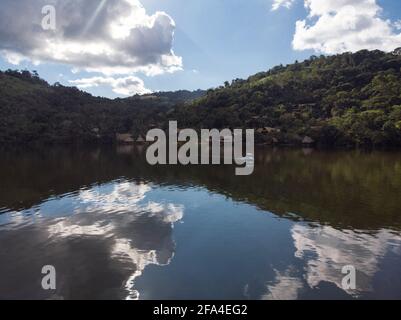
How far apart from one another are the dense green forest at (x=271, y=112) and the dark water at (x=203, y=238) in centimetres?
5848

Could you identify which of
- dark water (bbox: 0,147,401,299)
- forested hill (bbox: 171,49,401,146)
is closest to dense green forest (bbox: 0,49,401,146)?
forested hill (bbox: 171,49,401,146)

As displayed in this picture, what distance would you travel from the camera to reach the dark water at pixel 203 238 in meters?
15.0

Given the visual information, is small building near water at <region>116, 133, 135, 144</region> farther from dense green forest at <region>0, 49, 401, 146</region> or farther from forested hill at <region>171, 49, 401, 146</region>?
forested hill at <region>171, 49, 401, 146</region>

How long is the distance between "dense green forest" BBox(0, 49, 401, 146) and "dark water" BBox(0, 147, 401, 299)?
2302 inches

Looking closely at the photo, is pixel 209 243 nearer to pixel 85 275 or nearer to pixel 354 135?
pixel 85 275

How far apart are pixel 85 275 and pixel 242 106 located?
114m

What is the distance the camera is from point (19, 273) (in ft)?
53.5

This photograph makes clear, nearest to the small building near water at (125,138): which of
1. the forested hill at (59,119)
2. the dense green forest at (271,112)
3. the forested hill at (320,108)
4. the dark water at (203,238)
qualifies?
the forested hill at (59,119)

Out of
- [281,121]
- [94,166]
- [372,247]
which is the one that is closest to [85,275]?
[372,247]

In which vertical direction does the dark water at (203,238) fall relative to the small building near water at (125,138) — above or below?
below

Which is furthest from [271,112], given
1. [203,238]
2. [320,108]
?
[203,238]

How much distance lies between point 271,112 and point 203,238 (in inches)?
3940

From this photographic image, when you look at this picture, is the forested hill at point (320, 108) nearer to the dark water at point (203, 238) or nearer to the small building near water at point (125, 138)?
the small building near water at point (125, 138)
